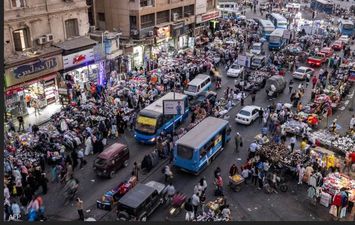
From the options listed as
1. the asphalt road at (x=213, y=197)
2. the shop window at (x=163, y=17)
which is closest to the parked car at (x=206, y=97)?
the asphalt road at (x=213, y=197)

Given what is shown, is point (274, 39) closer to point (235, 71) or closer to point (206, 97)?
point (235, 71)

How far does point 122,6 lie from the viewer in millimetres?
47688

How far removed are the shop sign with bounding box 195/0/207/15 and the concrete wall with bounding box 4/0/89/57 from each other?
2290cm

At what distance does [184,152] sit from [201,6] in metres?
39.1

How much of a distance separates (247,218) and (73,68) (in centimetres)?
2355

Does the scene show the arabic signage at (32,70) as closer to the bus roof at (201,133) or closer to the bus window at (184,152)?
the bus roof at (201,133)

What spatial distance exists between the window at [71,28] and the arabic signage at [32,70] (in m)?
3.45

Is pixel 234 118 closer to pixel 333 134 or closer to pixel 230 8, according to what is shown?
pixel 333 134

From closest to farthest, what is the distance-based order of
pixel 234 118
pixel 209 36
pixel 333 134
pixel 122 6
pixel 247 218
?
1. pixel 247 218
2. pixel 333 134
3. pixel 234 118
4. pixel 122 6
5. pixel 209 36

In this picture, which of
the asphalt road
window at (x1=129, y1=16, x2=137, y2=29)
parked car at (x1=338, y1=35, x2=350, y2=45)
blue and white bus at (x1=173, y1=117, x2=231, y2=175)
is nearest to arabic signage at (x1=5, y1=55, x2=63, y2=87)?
the asphalt road

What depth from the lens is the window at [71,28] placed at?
38750 millimetres

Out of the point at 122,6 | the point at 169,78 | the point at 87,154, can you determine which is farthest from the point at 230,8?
the point at 87,154

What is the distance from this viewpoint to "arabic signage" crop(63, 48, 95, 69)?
37.7m

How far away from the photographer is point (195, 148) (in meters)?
25.4
